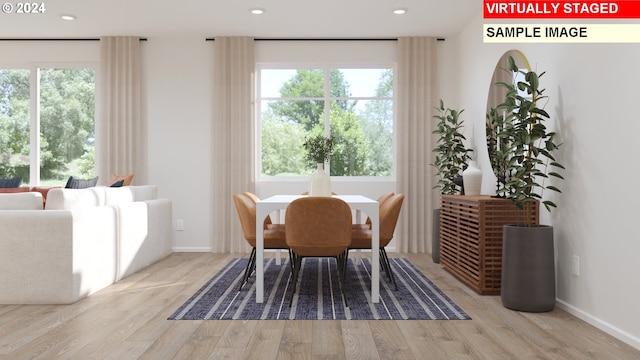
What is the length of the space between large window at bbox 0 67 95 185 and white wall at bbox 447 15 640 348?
17.6ft

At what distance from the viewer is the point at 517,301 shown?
339 cm

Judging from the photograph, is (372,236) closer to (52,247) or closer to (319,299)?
(319,299)

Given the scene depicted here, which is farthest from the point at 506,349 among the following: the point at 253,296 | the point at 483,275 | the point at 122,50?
the point at 122,50

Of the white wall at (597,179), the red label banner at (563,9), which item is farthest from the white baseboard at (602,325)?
the red label banner at (563,9)

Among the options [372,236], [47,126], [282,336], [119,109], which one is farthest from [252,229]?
[47,126]

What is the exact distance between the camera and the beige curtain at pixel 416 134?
6.28 m

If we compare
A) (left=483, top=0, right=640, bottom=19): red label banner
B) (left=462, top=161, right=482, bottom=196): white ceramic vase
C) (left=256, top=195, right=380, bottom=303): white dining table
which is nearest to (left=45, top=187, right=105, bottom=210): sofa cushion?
(left=256, top=195, right=380, bottom=303): white dining table

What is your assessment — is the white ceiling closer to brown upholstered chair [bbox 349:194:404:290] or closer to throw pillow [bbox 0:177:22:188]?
throw pillow [bbox 0:177:22:188]

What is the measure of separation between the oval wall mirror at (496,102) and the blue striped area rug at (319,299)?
4.04 ft

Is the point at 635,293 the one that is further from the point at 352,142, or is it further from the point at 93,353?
the point at 352,142

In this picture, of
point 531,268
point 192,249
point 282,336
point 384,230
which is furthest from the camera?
point 192,249

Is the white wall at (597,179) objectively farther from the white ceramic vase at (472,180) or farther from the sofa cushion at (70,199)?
the sofa cushion at (70,199)

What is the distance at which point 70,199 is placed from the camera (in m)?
3.71

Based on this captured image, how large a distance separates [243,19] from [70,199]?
9.42 feet
